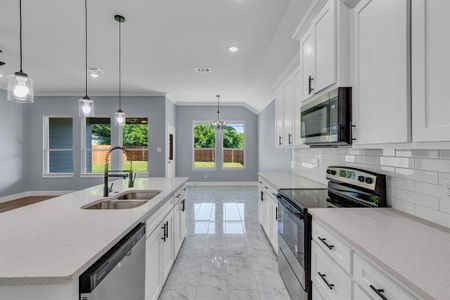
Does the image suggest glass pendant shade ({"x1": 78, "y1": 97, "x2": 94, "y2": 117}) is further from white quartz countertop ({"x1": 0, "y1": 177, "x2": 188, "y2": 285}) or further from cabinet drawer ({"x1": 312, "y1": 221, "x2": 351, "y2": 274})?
cabinet drawer ({"x1": 312, "y1": 221, "x2": 351, "y2": 274})

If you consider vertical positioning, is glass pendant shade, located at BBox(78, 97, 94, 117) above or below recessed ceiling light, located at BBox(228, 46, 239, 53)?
below

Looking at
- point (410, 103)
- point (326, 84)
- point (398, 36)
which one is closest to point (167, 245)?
point (326, 84)

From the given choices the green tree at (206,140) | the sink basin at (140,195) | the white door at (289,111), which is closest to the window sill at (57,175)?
the green tree at (206,140)

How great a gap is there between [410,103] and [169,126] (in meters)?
6.97

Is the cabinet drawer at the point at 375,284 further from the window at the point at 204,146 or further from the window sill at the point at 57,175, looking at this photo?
the window sill at the point at 57,175

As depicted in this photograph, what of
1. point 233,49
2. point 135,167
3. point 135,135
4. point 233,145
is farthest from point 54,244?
point 233,145

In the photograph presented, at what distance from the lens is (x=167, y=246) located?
2365mm

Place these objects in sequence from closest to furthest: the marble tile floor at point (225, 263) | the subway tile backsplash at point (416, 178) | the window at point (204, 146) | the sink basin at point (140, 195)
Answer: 1. the subway tile backsplash at point (416, 178)
2. the marble tile floor at point (225, 263)
3. the sink basin at point (140, 195)
4. the window at point (204, 146)

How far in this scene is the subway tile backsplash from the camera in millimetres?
1341

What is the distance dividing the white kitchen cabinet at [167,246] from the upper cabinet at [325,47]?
182cm

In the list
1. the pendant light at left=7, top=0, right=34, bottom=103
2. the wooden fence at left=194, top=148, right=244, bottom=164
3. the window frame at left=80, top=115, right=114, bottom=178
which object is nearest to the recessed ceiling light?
the pendant light at left=7, top=0, right=34, bottom=103

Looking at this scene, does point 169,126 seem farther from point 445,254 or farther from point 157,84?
point 445,254

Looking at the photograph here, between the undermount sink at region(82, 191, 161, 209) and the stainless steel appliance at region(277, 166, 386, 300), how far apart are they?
135 centimetres

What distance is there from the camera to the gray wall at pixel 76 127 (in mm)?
6969
